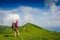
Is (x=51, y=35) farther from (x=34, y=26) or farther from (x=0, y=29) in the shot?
(x=0, y=29)

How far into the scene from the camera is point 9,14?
18.4 feet

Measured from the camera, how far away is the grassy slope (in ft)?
17.4

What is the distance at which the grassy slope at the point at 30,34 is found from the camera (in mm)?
5293

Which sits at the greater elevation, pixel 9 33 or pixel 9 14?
pixel 9 14

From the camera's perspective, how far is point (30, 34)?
540 centimetres

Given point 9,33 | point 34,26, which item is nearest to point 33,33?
point 34,26

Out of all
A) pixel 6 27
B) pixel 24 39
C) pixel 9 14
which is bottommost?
pixel 24 39

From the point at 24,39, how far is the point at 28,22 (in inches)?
22.1

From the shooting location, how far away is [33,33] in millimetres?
5449

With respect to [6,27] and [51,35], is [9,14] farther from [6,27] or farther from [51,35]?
[51,35]

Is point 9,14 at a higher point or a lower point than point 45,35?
higher

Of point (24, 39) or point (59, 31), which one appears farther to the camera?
point (59, 31)

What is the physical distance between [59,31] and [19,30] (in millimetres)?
1172

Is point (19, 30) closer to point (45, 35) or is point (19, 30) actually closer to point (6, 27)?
point (6, 27)
